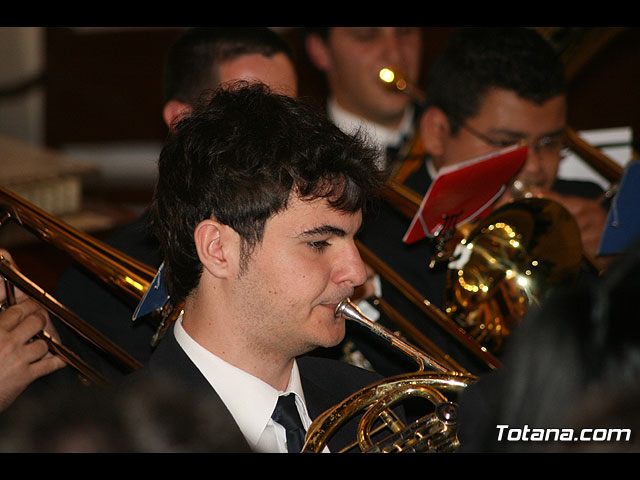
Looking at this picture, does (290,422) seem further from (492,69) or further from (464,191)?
(492,69)

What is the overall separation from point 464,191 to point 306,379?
2.14 feet

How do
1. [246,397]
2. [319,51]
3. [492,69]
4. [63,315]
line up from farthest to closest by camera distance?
1. [319,51]
2. [492,69]
3. [63,315]
4. [246,397]

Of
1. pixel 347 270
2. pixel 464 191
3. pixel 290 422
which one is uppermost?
pixel 464 191

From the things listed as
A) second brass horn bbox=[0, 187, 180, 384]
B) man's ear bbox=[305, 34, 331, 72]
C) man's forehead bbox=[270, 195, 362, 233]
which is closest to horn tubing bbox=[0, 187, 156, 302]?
second brass horn bbox=[0, 187, 180, 384]

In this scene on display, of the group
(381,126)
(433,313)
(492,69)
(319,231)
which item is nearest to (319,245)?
(319,231)

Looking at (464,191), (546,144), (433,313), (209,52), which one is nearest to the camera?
(464,191)

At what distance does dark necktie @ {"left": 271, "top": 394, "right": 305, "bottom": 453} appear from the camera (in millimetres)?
1684

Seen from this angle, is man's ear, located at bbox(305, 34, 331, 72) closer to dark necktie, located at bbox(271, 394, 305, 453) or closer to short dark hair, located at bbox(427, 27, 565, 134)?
short dark hair, located at bbox(427, 27, 565, 134)

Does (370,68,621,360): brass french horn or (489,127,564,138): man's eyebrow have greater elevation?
(489,127,564,138): man's eyebrow

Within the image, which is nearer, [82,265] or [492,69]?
[82,265]

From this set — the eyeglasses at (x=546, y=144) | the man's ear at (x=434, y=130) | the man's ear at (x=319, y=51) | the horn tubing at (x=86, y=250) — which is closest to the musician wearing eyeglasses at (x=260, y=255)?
the horn tubing at (x=86, y=250)

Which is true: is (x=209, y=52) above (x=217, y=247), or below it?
above

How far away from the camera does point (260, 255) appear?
1688mm

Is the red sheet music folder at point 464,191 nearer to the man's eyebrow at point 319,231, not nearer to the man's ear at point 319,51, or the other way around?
the man's eyebrow at point 319,231
